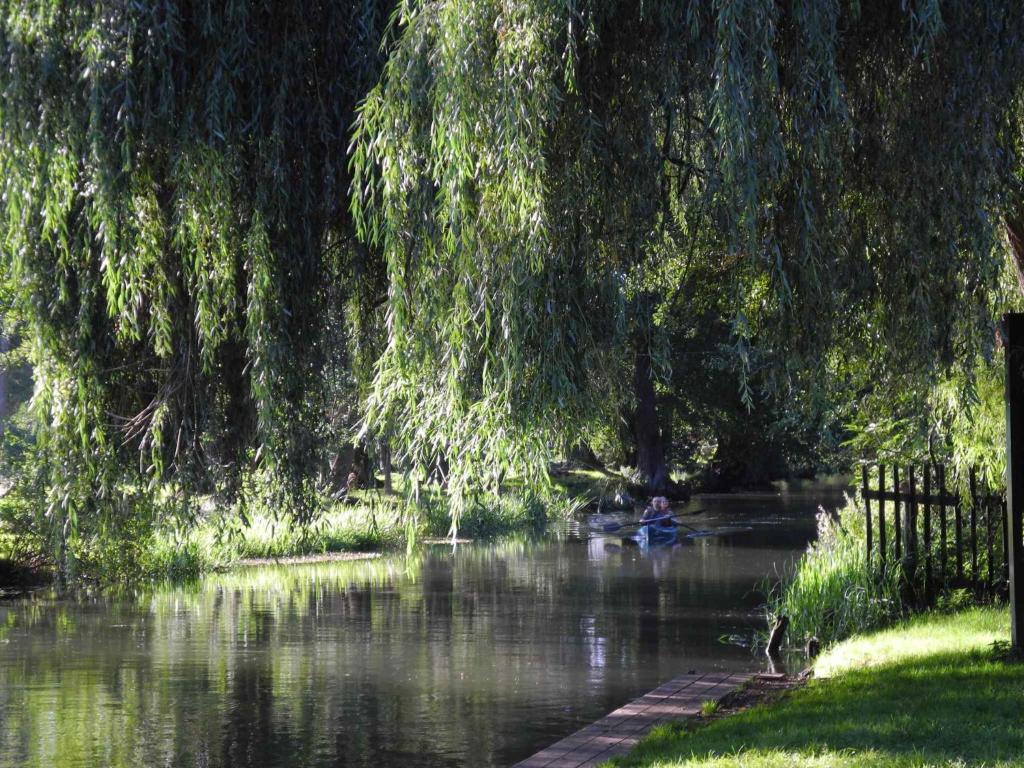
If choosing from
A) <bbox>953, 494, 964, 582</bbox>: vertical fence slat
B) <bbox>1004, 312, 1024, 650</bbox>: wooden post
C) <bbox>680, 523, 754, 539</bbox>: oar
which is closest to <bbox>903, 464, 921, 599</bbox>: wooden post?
<bbox>953, 494, 964, 582</bbox>: vertical fence slat

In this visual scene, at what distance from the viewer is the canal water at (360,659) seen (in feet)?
38.7

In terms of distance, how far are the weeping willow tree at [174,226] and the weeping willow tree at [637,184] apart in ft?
1.51

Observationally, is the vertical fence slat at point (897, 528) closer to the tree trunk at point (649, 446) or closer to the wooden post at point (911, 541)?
the wooden post at point (911, 541)

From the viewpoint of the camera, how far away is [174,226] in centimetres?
623

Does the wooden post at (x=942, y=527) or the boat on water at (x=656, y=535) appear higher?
the wooden post at (x=942, y=527)

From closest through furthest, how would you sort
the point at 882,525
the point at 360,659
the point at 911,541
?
the point at 882,525, the point at 911,541, the point at 360,659

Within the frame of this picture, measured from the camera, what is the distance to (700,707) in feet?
37.3

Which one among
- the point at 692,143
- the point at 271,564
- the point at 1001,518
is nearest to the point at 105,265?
the point at 692,143

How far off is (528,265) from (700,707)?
678cm

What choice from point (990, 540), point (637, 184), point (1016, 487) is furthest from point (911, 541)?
point (637, 184)

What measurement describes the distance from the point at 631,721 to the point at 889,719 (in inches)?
120

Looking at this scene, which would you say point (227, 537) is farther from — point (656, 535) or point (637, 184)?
point (656, 535)

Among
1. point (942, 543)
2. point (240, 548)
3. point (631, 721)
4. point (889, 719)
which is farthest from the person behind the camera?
point (240, 548)

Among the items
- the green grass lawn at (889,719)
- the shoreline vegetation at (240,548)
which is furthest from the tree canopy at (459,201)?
the shoreline vegetation at (240,548)
